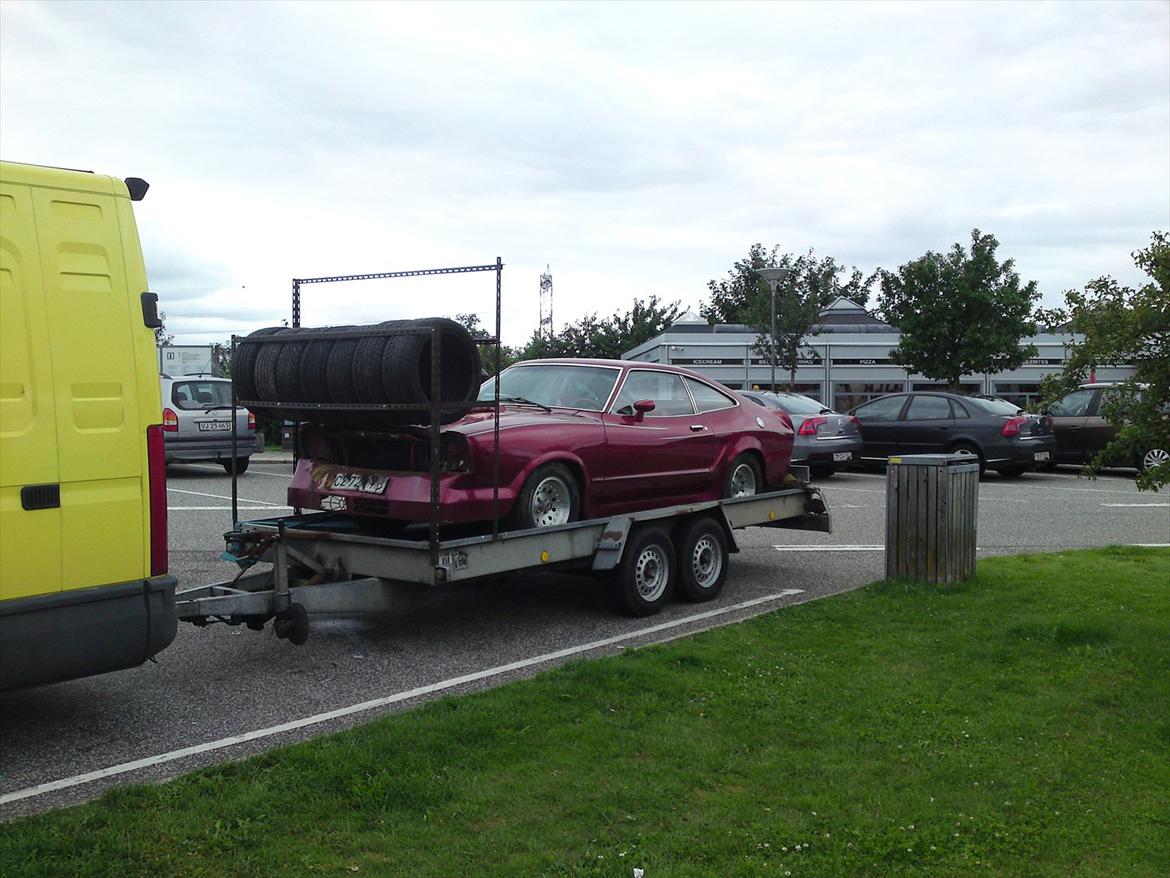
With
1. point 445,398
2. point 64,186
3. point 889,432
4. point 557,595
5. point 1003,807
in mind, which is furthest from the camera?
point 889,432

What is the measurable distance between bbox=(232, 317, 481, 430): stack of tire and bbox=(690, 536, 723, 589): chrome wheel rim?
2684mm

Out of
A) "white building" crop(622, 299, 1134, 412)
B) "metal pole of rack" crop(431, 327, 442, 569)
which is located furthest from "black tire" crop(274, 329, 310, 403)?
"white building" crop(622, 299, 1134, 412)

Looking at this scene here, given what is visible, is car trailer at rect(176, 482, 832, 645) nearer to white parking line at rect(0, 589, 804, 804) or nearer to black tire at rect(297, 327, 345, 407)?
white parking line at rect(0, 589, 804, 804)

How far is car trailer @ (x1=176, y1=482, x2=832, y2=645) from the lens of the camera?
636 cm

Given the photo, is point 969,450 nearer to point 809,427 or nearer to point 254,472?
point 809,427

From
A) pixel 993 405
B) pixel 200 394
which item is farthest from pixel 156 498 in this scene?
Result: pixel 993 405

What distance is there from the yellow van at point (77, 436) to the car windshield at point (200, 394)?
14.2 m

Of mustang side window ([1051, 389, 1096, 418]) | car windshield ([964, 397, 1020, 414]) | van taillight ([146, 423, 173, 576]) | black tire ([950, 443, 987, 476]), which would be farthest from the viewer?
mustang side window ([1051, 389, 1096, 418])

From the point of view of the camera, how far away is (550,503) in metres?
7.76

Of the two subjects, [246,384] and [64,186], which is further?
[246,384]

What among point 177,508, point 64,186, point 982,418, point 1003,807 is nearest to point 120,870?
point 64,186

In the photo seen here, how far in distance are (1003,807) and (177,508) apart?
1174 cm

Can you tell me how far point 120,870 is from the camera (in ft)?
12.6

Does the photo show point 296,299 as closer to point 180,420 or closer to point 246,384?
point 246,384
